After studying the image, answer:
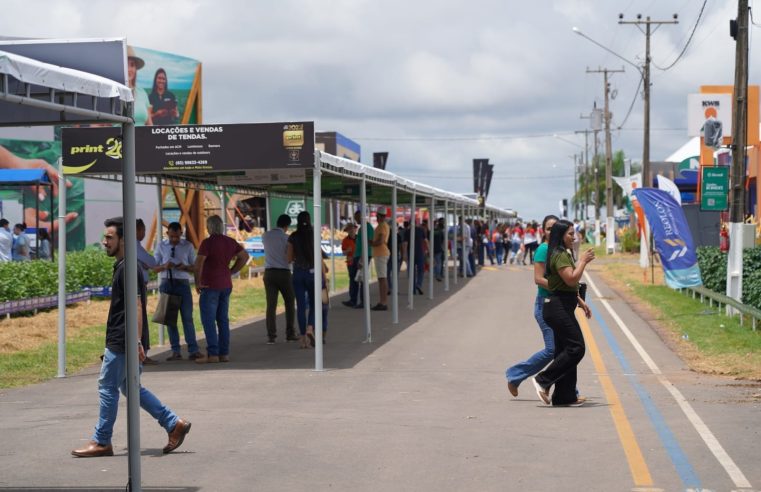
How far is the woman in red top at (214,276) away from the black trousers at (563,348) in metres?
5.38

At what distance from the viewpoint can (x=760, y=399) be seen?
12.1 metres

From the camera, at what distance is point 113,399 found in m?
9.06

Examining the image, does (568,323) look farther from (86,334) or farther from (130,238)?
(86,334)

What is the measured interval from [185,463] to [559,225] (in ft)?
15.0

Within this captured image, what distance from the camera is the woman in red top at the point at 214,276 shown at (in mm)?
15586

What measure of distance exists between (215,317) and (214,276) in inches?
23.2

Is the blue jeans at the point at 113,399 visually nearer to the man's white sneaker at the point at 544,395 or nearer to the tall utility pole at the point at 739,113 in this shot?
the man's white sneaker at the point at 544,395

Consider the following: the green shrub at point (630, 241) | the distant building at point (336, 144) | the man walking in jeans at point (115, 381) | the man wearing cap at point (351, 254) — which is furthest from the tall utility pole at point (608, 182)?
the man walking in jeans at point (115, 381)

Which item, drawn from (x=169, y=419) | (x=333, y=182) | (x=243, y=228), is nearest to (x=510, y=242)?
(x=243, y=228)

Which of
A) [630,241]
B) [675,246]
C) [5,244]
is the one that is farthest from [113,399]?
[630,241]

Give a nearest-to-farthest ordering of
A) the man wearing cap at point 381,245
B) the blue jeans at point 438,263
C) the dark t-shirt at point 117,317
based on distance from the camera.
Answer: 1. the dark t-shirt at point 117,317
2. the man wearing cap at point 381,245
3. the blue jeans at point 438,263

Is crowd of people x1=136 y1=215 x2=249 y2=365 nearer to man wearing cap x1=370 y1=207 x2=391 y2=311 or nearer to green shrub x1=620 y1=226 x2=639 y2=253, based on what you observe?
man wearing cap x1=370 y1=207 x2=391 y2=311

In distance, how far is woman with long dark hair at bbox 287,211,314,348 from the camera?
17.3 meters

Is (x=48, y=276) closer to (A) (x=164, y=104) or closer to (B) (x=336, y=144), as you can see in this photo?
(A) (x=164, y=104)
